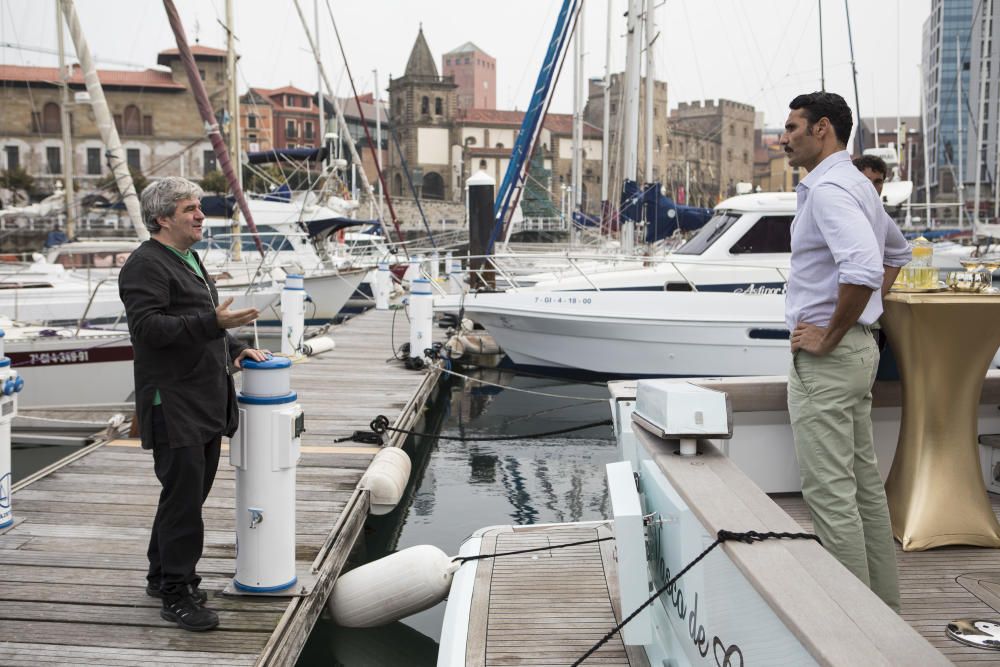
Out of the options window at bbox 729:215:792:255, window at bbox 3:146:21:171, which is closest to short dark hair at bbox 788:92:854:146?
window at bbox 729:215:792:255


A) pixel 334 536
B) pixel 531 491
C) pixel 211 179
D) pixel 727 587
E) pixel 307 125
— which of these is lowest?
pixel 531 491

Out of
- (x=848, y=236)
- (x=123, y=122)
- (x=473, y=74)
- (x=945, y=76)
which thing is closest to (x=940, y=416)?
(x=848, y=236)

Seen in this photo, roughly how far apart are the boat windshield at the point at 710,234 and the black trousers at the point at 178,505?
9.40m

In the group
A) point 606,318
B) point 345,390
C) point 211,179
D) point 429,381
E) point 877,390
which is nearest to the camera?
point 877,390

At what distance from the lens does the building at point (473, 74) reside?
121m

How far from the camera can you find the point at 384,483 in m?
5.74

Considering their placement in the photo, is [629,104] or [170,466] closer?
[170,466]

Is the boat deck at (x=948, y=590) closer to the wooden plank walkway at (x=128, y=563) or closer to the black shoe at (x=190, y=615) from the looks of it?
the wooden plank walkway at (x=128, y=563)

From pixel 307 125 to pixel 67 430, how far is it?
8205cm

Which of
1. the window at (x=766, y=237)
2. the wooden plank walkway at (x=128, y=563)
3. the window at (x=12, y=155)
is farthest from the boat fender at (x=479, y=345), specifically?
the window at (x=12, y=155)

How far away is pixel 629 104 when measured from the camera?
15.4 m

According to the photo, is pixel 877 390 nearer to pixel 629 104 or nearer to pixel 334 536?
pixel 334 536

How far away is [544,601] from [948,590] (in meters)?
1.44

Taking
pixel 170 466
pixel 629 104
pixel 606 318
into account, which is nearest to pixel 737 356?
pixel 606 318
